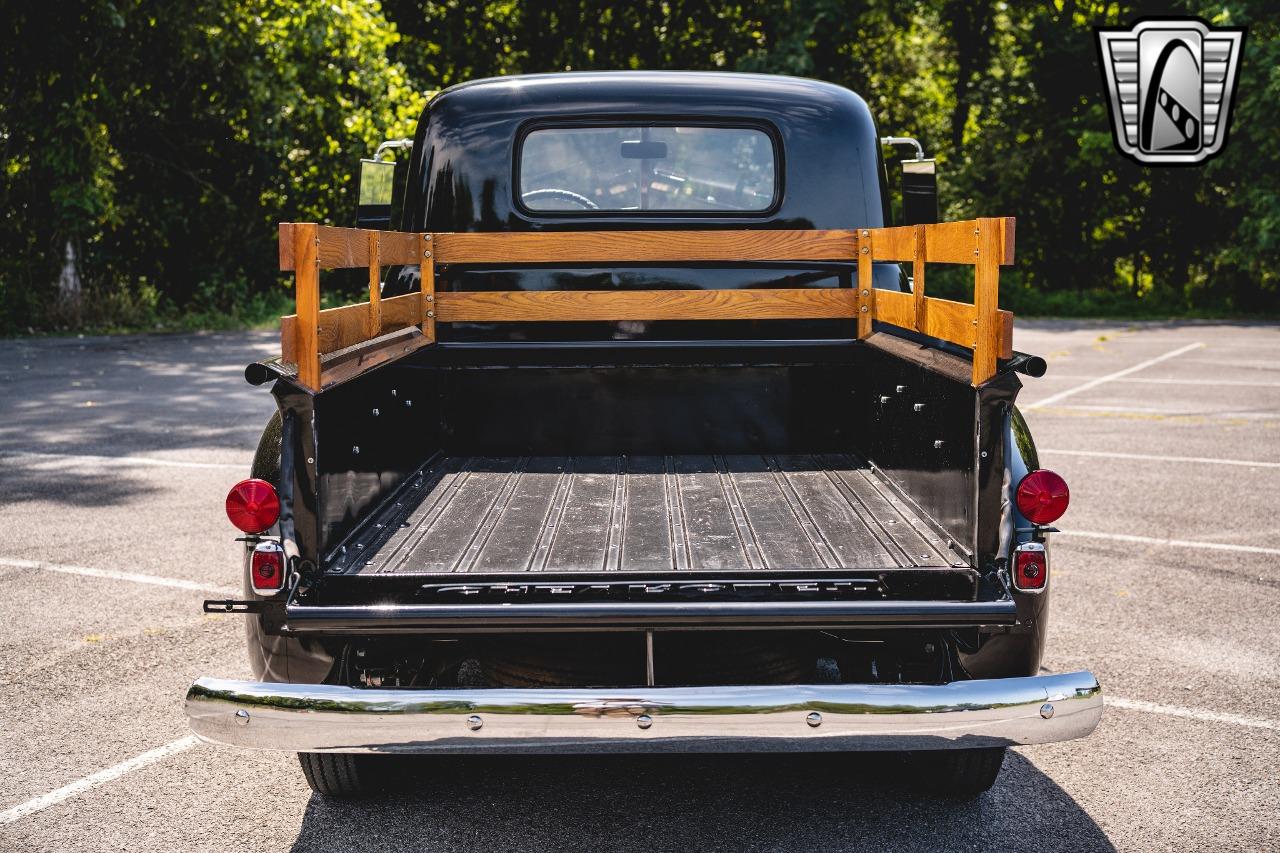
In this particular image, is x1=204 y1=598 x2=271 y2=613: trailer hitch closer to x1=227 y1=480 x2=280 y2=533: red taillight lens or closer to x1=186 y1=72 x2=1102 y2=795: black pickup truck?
x1=186 y1=72 x2=1102 y2=795: black pickup truck

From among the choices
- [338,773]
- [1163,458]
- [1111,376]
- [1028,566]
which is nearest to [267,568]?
[338,773]

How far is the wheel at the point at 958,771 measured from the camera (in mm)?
3283

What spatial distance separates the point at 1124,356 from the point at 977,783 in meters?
13.8

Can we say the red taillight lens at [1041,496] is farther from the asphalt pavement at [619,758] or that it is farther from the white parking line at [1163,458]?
the white parking line at [1163,458]

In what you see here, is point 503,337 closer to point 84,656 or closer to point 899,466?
point 899,466

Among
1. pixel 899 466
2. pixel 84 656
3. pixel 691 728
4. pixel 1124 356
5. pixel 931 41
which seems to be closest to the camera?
pixel 691 728

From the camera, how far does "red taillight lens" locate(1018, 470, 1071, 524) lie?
2.95 m

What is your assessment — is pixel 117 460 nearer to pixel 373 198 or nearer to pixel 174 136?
pixel 373 198

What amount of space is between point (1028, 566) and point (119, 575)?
4244mm

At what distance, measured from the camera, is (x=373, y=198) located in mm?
5305

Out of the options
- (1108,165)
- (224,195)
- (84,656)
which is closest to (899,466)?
(84,656)

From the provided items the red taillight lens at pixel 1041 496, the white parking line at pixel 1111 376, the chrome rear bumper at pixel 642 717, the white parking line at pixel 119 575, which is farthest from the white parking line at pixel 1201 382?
the chrome rear bumper at pixel 642 717

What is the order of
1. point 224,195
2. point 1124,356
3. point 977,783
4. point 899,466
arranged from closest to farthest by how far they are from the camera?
point 977,783
point 899,466
point 1124,356
point 224,195

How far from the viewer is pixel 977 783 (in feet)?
11.0
